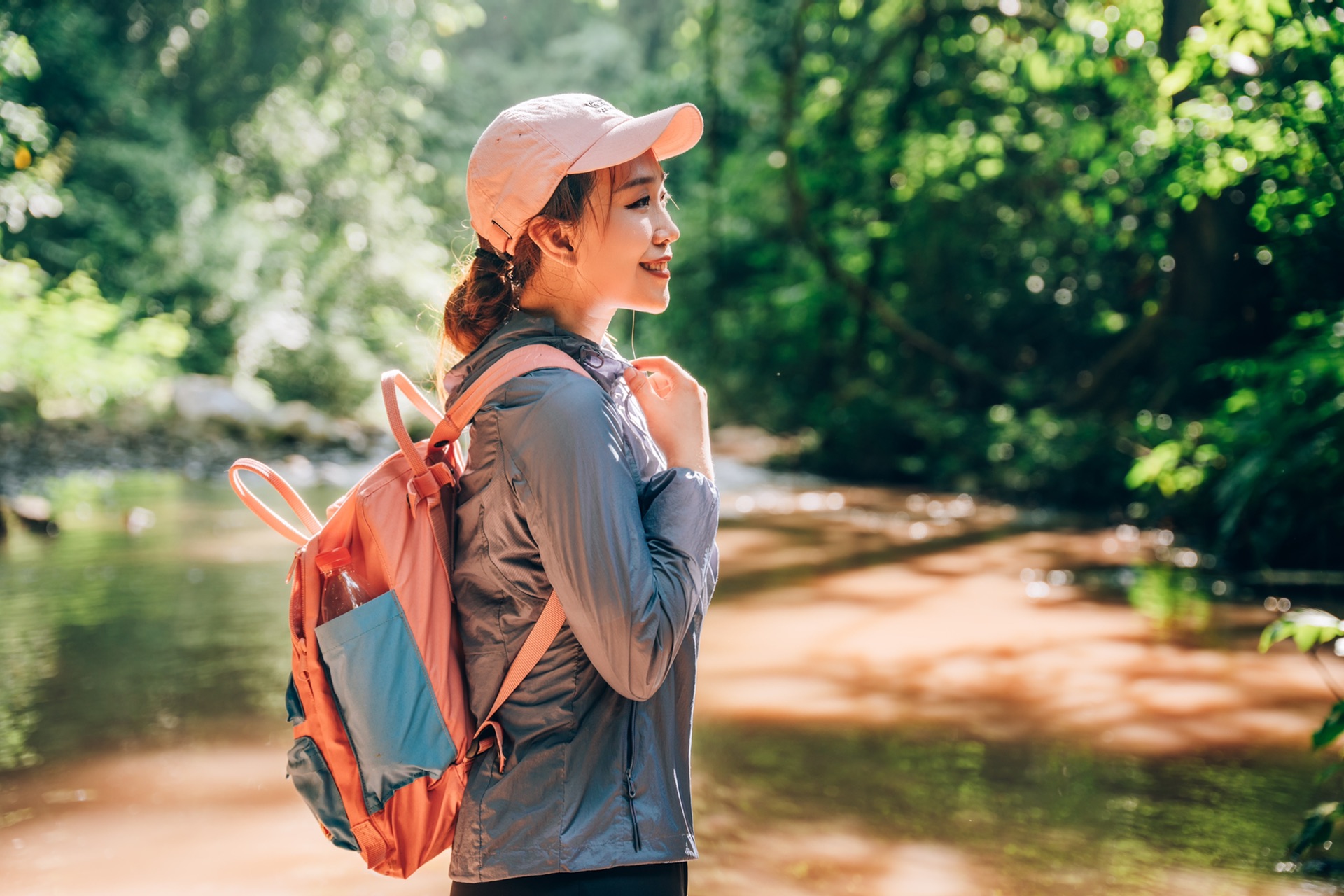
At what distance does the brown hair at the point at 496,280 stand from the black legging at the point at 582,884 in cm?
79

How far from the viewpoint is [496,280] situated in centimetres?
179

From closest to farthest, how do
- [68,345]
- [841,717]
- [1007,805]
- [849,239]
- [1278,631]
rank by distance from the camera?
[1278,631], [1007,805], [841,717], [68,345], [849,239]

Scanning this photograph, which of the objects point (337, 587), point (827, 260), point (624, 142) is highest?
point (827, 260)

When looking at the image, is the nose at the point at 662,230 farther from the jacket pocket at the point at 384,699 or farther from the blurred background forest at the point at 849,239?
the jacket pocket at the point at 384,699

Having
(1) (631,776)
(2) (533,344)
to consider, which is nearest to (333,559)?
(2) (533,344)

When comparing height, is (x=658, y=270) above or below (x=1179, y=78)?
below

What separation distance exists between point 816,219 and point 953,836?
12.8 meters

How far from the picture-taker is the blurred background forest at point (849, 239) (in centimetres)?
733

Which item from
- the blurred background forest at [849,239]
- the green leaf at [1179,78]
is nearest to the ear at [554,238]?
the blurred background forest at [849,239]

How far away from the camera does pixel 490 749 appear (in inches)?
64.3

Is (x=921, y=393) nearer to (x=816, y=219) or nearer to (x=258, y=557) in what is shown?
(x=816, y=219)

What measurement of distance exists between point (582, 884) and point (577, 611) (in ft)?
1.29

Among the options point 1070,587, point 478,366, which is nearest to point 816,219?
point 1070,587

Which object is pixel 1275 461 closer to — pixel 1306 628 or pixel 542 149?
pixel 1306 628
